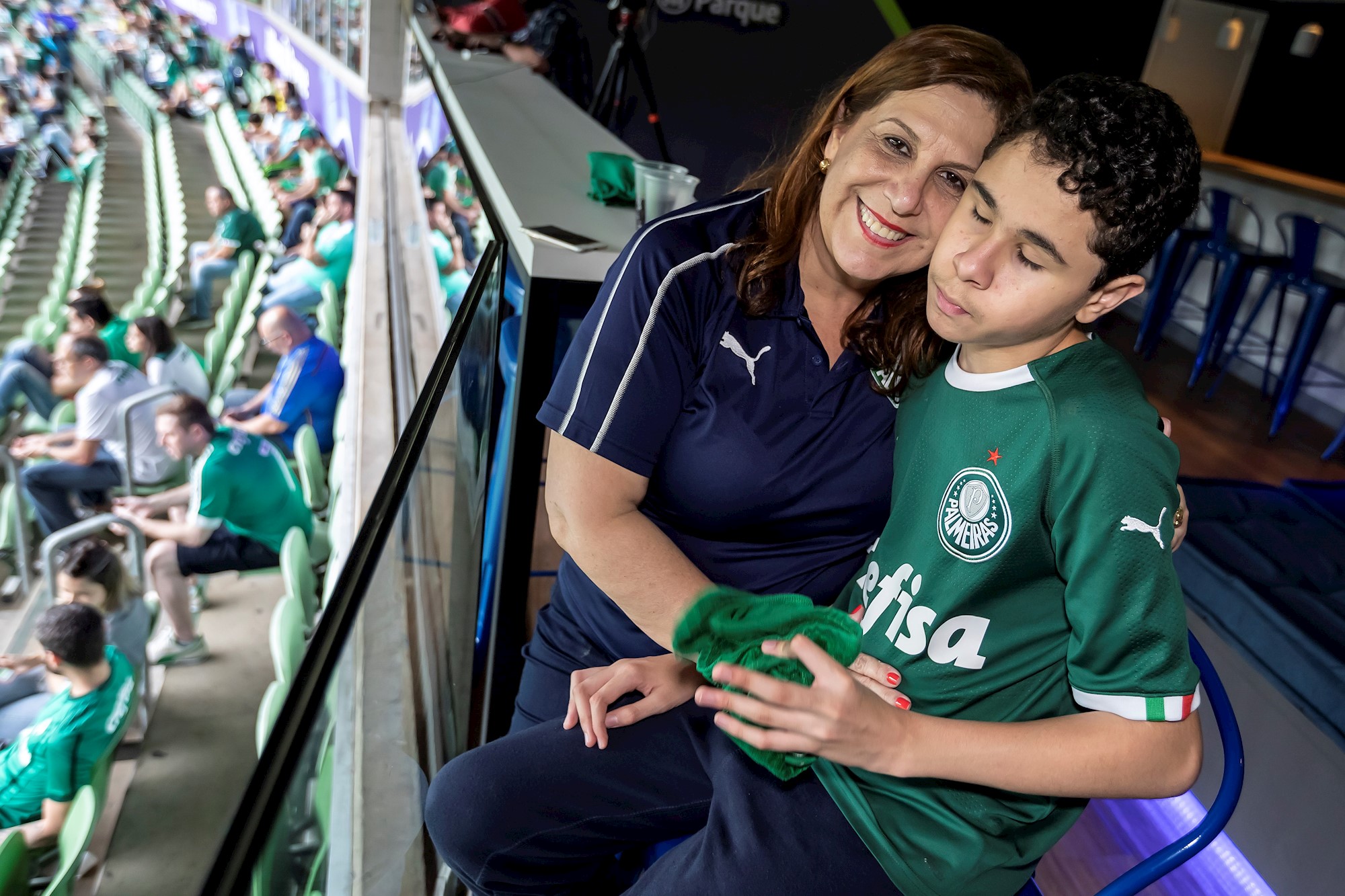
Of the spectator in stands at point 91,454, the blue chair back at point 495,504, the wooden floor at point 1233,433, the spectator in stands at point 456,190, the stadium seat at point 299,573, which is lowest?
the spectator in stands at point 91,454

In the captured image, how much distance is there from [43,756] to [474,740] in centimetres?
247

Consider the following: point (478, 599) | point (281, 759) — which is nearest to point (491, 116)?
point (478, 599)

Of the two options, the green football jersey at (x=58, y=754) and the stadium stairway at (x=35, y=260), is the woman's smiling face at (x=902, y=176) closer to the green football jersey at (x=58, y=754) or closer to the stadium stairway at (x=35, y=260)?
the green football jersey at (x=58, y=754)

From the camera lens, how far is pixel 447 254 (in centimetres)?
278

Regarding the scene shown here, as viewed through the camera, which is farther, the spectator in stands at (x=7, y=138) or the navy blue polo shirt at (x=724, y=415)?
the spectator in stands at (x=7, y=138)

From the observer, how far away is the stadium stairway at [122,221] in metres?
12.8

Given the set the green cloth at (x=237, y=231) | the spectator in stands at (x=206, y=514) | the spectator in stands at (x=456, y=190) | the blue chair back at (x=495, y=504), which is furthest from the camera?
the green cloth at (x=237, y=231)

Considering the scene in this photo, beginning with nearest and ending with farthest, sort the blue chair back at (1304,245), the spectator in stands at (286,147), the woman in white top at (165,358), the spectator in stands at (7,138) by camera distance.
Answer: the blue chair back at (1304,245) → the woman in white top at (165,358) → the spectator in stands at (286,147) → the spectator in stands at (7,138)

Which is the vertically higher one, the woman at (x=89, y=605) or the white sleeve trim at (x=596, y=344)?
the white sleeve trim at (x=596, y=344)

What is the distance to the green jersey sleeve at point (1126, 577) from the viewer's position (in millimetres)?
714

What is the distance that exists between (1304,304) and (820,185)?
4726 millimetres

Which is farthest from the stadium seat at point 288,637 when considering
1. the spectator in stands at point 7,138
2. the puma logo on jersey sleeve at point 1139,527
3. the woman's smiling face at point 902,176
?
the spectator in stands at point 7,138

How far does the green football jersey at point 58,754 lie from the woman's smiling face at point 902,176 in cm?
337

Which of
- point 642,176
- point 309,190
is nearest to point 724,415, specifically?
point 642,176
